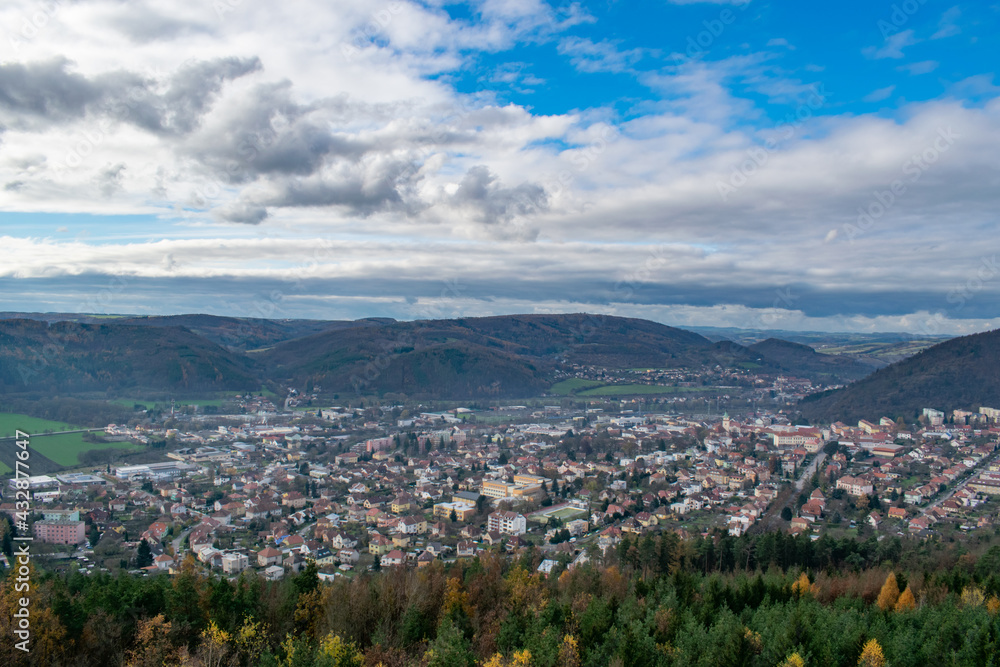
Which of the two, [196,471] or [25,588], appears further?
[196,471]

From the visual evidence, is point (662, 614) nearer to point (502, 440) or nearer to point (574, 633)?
point (574, 633)

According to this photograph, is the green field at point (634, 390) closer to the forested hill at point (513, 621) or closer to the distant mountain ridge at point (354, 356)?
the distant mountain ridge at point (354, 356)

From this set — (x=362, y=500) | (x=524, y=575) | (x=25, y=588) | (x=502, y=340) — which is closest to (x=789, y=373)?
Result: (x=502, y=340)

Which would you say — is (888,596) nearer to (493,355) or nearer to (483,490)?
(483,490)

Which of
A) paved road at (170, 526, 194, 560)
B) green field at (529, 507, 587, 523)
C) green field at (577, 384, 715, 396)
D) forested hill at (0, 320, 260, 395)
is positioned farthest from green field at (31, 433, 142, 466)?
green field at (577, 384, 715, 396)

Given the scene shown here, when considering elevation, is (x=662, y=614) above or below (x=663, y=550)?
above

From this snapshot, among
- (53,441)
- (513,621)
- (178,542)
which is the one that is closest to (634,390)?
(53,441)

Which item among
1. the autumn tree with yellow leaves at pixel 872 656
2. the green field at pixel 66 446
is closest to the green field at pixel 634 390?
the green field at pixel 66 446
